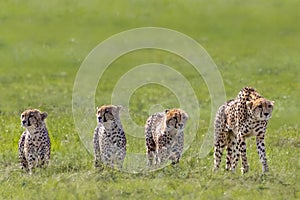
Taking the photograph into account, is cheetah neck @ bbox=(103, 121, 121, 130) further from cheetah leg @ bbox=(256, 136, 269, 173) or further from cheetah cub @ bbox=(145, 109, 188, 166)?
cheetah leg @ bbox=(256, 136, 269, 173)

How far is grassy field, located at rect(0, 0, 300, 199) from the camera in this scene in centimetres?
1380

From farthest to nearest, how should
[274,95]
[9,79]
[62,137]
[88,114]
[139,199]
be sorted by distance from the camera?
1. [9,79]
2. [274,95]
3. [88,114]
4. [62,137]
5. [139,199]

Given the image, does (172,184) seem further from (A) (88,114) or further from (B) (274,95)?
(B) (274,95)

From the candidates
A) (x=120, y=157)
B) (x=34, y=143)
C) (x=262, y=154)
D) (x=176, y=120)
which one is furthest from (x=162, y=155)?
(x=34, y=143)

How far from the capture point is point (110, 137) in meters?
16.3

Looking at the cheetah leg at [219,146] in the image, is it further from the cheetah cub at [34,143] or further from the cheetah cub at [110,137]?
the cheetah cub at [34,143]

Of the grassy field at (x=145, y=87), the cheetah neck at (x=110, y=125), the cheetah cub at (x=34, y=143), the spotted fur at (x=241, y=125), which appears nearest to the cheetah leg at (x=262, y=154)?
the spotted fur at (x=241, y=125)

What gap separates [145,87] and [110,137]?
1635cm

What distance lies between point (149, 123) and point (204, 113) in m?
10.2

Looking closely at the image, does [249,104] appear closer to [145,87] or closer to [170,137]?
[170,137]

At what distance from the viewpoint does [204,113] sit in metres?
27.6

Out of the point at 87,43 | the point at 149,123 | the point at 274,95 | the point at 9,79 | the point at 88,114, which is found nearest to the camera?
the point at 149,123

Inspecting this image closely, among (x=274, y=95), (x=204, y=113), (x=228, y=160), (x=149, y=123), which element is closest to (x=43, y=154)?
(x=149, y=123)

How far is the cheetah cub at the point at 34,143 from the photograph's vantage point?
16.2m
